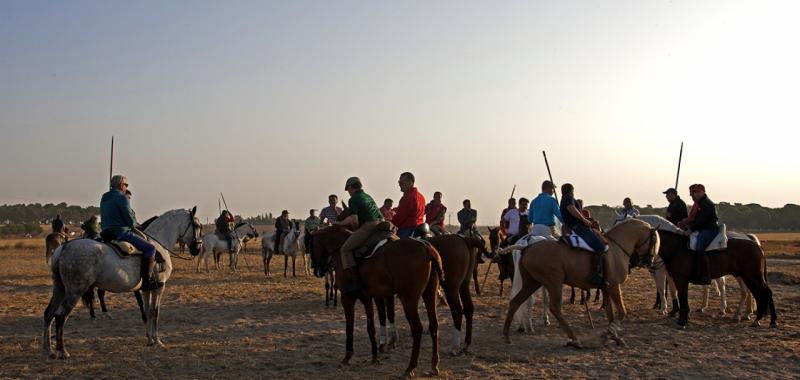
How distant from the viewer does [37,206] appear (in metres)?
Answer: 123

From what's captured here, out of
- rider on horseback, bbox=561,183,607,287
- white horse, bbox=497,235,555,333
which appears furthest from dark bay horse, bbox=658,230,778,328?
white horse, bbox=497,235,555,333

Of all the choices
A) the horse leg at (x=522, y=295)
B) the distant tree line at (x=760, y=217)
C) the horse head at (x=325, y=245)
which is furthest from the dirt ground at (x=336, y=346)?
the distant tree line at (x=760, y=217)

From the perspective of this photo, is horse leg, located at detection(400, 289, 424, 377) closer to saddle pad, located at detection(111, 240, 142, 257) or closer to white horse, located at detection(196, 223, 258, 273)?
saddle pad, located at detection(111, 240, 142, 257)

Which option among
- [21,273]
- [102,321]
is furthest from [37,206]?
[102,321]

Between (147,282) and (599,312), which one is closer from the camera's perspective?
(147,282)

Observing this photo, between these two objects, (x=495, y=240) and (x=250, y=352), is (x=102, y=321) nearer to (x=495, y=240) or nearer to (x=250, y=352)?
(x=250, y=352)

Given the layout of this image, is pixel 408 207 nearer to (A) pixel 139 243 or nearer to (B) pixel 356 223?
(B) pixel 356 223

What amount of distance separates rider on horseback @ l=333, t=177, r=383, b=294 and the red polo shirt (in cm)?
81

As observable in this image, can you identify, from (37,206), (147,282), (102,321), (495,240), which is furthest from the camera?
(37,206)

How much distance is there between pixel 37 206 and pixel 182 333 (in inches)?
5181

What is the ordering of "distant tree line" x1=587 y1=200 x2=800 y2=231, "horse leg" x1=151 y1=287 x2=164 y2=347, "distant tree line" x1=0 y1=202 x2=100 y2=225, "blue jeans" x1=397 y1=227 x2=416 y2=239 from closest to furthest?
1. "blue jeans" x1=397 y1=227 x2=416 y2=239
2. "horse leg" x1=151 y1=287 x2=164 y2=347
3. "distant tree line" x1=587 y1=200 x2=800 y2=231
4. "distant tree line" x1=0 y1=202 x2=100 y2=225

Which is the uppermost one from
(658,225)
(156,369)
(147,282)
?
(658,225)

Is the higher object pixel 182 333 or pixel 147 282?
pixel 147 282

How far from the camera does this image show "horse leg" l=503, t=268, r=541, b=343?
9422 mm
